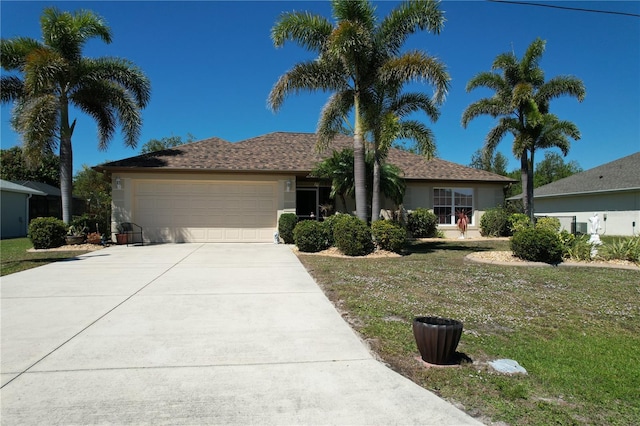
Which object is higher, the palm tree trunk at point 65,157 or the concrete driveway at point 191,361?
the palm tree trunk at point 65,157

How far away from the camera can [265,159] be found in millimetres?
17859

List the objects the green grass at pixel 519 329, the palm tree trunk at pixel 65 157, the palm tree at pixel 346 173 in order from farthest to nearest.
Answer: the palm tree at pixel 346 173
the palm tree trunk at pixel 65 157
the green grass at pixel 519 329

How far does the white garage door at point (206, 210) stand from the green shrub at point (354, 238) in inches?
213

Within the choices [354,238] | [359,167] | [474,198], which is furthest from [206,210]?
[474,198]

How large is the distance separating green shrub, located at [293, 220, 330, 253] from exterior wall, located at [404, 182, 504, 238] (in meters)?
6.90

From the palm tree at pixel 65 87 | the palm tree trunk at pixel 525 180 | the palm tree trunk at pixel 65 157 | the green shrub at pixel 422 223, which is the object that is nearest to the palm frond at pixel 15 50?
the palm tree at pixel 65 87

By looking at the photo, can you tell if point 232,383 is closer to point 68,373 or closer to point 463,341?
point 68,373

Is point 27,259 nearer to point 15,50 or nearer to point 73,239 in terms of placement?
point 73,239

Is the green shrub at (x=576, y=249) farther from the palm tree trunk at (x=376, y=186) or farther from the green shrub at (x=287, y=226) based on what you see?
the green shrub at (x=287, y=226)

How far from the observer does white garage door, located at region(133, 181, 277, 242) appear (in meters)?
16.7

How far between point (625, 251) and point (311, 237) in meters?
9.08

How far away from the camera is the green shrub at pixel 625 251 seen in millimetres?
10953

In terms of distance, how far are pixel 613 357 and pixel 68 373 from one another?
562 centimetres

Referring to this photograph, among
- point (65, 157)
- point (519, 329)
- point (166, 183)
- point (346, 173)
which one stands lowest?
point (519, 329)
